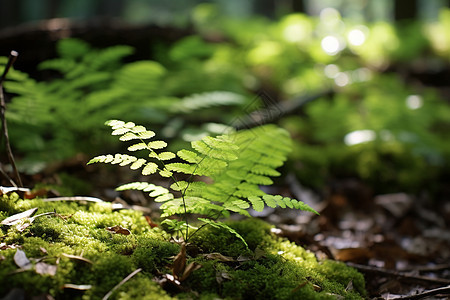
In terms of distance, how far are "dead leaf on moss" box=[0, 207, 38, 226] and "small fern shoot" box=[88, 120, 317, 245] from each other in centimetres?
50

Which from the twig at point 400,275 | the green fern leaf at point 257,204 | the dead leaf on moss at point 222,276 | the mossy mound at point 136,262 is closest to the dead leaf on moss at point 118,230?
the mossy mound at point 136,262

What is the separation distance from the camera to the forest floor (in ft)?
7.44

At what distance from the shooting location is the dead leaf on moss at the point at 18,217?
174cm

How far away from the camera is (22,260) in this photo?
1.46 metres

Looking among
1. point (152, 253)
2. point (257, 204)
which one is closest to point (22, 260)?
point (152, 253)

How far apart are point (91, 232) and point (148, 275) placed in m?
0.45

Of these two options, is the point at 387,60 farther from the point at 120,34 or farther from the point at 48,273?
the point at 48,273

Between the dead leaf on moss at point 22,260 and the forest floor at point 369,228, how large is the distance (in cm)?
91

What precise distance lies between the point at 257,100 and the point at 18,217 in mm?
3530

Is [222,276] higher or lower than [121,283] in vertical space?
lower

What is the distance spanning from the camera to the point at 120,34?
4918 millimetres

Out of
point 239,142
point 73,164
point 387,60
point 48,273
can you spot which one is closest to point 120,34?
point 73,164

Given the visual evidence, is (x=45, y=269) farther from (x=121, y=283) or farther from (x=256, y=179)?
(x=256, y=179)

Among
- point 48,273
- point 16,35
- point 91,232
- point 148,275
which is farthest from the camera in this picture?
point 16,35
